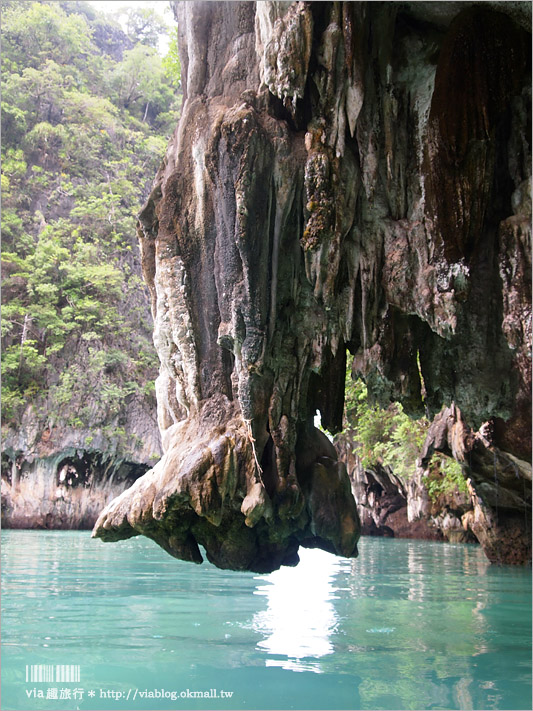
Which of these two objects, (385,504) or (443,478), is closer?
(443,478)

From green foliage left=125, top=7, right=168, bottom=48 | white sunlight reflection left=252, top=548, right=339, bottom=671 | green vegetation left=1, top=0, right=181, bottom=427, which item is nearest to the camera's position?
white sunlight reflection left=252, top=548, right=339, bottom=671

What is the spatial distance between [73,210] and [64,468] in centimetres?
1175

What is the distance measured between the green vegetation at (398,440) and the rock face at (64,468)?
1018 centimetres

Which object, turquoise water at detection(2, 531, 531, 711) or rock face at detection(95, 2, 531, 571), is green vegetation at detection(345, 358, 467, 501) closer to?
turquoise water at detection(2, 531, 531, 711)

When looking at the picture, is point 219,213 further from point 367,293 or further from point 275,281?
point 367,293

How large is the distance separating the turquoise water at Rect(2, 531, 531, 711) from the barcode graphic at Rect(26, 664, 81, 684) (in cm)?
5

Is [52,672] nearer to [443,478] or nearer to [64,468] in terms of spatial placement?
[443,478]

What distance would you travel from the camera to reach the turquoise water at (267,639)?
428cm

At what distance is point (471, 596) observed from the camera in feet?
28.4

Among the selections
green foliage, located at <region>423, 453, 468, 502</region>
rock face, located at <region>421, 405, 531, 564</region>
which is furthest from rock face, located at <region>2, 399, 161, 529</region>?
rock face, located at <region>421, 405, 531, 564</region>

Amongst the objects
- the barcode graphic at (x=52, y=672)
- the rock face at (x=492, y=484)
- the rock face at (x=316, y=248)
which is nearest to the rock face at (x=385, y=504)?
the rock face at (x=492, y=484)

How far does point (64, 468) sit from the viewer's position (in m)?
25.0

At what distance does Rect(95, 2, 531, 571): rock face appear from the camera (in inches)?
234

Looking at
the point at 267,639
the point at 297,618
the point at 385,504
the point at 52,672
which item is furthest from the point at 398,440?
the point at 52,672
